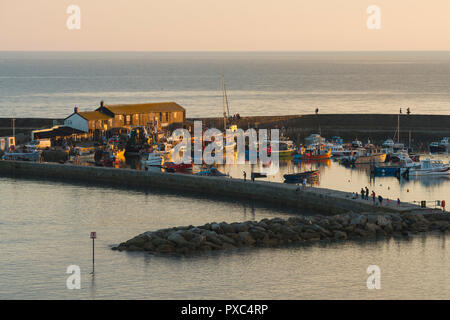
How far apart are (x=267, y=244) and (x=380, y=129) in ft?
168

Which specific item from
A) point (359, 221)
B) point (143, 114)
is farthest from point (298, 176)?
point (143, 114)

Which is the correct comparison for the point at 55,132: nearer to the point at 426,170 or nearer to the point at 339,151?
the point at 339,151

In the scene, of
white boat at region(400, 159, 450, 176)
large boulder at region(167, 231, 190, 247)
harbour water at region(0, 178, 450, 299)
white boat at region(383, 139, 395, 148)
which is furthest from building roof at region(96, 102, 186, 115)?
large boulder at region(167, 231, 190, 247)

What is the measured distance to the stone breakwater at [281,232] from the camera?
1539 inches

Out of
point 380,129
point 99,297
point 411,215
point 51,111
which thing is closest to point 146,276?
point 99,297

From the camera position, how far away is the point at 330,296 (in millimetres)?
33375

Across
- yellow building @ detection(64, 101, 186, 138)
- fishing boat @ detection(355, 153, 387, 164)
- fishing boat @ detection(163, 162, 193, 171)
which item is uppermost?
yellow building @ detection(64, 101, 186, 138)

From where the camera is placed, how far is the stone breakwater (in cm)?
Answer: 3909

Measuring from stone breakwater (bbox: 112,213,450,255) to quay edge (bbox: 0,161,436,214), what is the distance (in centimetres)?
198

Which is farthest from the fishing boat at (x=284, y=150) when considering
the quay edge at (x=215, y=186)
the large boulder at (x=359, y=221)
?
the large boulder at (x=359, y=221)

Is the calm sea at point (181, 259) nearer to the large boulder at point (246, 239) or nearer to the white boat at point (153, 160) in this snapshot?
the large boulder at point (246, 239)

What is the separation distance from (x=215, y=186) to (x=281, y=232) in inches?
595

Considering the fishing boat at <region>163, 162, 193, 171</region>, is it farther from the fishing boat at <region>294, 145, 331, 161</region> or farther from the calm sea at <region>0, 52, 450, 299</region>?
the fishing boat at <region>294, 145, 331, 161</region>

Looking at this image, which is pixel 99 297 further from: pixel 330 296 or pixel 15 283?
pixel 330 296
